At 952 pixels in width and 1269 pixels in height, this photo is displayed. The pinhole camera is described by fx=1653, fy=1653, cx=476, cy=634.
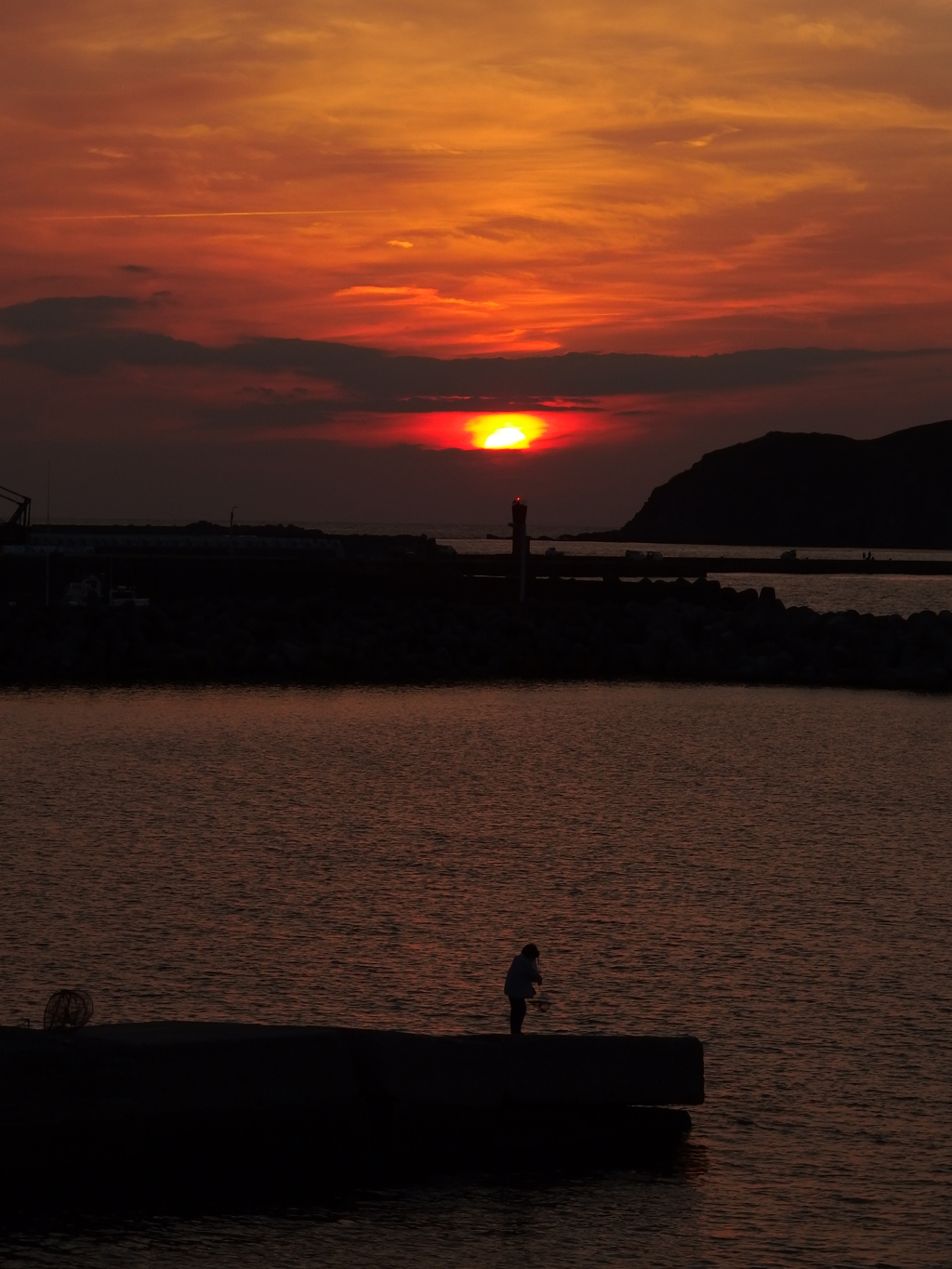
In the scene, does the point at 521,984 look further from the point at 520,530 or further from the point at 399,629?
the point at 520,530

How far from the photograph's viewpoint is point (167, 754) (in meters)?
36.9

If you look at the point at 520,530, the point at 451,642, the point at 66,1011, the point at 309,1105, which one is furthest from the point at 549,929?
the point at 520,530

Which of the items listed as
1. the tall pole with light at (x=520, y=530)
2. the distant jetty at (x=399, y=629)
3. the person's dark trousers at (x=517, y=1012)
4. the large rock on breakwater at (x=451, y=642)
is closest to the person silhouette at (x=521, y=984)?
the person's dark trousers at (x=517, y=1012)

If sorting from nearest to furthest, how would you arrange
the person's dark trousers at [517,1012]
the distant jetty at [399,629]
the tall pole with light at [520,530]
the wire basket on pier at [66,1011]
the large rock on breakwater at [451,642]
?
1. the wire basket on pier at [66,1011]
2. the person's dark trousers at [517,1012]
3. the large rock on breakwater at [451,642]
4. the distant jetty at [399,629]
5. the tall pole with light at [520,530]

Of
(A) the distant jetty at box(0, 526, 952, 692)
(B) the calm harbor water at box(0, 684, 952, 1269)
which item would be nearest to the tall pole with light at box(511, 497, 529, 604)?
(A) the distant jetty at box(0, 526, 952, 692)

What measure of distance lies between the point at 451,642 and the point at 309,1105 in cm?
4709

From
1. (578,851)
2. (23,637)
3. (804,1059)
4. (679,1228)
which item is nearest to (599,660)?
(23,637)

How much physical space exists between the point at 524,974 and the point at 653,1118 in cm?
175

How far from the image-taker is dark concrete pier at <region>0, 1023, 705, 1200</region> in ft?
38.5

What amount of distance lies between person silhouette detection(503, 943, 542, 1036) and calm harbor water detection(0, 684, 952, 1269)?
182 cm

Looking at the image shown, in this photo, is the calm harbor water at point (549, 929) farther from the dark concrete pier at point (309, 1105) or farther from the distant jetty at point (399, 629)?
the distant jetty at point (399, 629)

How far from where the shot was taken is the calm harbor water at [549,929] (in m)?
11.8

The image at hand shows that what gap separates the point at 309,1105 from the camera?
12273 mm

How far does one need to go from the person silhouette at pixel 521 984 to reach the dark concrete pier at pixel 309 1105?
1266 mm
